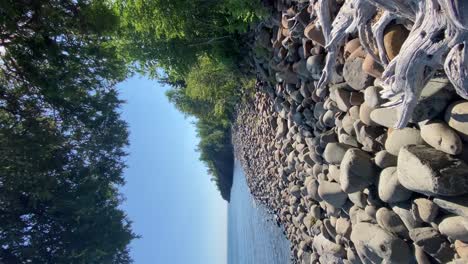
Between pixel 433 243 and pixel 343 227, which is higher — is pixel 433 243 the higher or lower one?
the lower one

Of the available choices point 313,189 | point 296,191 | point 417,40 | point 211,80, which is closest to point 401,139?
point 417,40

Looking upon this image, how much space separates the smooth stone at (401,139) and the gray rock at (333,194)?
112cm

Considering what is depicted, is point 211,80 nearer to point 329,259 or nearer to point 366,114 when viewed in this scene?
point 329,259

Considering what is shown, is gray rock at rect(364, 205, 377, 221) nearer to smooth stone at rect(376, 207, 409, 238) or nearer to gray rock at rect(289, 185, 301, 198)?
smooth stone at rect(376, 207, 409, 238)

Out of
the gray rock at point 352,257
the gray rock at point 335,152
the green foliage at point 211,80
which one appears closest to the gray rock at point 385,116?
the gray rock at point 335,152

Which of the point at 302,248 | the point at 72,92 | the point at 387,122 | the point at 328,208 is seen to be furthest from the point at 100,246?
the point at 387,122

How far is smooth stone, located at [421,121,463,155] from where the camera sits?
8.30 feet

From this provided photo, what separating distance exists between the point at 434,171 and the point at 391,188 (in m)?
0.60

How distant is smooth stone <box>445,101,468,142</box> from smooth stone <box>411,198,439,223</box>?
21.7 inches

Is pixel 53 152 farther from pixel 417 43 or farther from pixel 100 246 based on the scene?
pixel 417 43

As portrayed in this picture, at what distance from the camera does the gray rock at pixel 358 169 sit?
3457 millimetres

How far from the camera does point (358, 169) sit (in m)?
3.49

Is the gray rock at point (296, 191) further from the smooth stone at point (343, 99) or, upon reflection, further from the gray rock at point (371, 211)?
the smooth stone at point (343, 99)

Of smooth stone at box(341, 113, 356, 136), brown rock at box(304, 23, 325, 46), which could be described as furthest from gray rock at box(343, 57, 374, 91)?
brown rock at box(304, 23, 325, 46)
